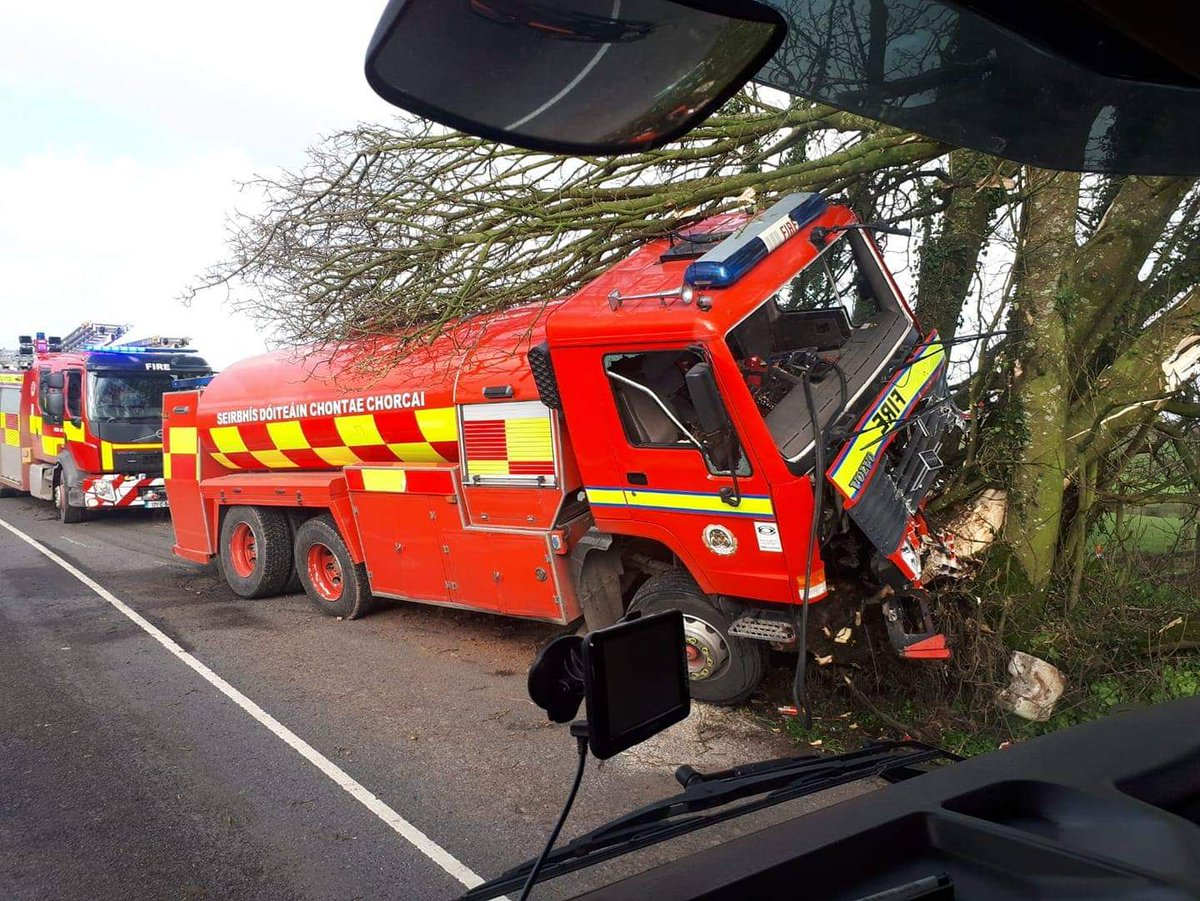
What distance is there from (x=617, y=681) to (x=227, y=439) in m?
7.99

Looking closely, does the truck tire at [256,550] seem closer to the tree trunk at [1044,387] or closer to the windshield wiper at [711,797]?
the tree trunk at [1044,387]

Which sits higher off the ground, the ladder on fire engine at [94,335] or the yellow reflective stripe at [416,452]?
the ladder on fire engine at [94,335]

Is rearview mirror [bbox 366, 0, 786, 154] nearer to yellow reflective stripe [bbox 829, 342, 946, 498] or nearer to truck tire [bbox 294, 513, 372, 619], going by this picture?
yellow reflective stripe [bbox 829, 342, 946, 498]

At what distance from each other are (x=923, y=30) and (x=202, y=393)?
8.84m

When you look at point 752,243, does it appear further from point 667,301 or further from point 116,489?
point 116,489

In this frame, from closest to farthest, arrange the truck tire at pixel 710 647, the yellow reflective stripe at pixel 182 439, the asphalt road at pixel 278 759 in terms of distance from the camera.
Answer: the asphalt road at pixel 278 759 → the truck tire at pixel 710 647 → the yellow reflective stripe at pixel 182 439

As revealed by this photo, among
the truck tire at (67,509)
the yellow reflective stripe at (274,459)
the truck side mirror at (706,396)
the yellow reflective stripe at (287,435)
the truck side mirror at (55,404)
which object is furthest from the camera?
the truck tire at (67,509)

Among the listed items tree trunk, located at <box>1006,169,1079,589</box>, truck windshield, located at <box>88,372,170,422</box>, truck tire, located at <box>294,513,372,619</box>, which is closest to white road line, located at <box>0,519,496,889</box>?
truck tire, located at <box>294,513,372,619</box>

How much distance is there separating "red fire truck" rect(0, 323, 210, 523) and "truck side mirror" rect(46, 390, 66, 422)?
16mm

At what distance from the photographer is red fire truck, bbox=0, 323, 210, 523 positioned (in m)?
13.6

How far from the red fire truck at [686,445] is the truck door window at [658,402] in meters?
0.01

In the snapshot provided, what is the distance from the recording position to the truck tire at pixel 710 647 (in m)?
5.27

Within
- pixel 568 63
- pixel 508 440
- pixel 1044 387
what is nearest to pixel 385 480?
pixel 508 440

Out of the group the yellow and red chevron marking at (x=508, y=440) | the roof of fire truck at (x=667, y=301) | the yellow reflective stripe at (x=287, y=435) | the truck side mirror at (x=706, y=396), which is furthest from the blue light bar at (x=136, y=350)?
the truck side mirror at (x=706, y=396)
